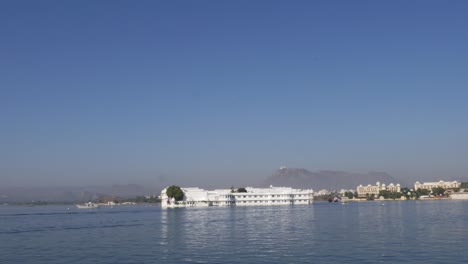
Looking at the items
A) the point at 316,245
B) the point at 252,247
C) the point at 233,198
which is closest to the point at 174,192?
the point at 233,198

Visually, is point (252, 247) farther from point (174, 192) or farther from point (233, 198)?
point (233, 198)

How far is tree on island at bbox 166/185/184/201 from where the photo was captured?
6152 inches

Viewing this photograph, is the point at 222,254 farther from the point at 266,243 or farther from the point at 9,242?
the point at 9,242

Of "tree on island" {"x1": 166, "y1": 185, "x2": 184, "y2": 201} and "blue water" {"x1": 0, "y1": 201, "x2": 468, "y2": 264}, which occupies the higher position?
"tree on island" {"x1": 166, "y1": 185, "x2": 184, "y2": 201}

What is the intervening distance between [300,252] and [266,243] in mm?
5794

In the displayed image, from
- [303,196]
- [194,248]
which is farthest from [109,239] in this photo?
[303,196]

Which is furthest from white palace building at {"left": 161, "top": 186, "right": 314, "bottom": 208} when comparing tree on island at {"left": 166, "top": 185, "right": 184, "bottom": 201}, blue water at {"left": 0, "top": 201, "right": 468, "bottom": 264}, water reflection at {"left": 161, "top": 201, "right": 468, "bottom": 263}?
water reflection at {"left": 161, "top": 201, "right": 468, "bottom": 263}

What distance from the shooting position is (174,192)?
156 m

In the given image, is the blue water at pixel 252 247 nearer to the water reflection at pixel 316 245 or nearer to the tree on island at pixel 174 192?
the water reflection at pixel 316 245

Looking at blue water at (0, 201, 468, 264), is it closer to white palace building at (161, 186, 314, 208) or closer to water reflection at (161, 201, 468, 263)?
water reflection at (161, 201, 468, 263)

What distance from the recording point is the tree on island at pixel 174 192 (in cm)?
15625

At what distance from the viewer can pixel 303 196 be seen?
17125cm

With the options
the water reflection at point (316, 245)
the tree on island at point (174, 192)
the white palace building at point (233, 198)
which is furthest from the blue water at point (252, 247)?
the white palace building at point (233, 198)

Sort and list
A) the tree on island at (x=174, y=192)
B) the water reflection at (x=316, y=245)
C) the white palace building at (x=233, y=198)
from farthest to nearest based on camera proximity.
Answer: the white palace building at (x=233, y=198) → the tree on island at (x=174, y=192) → the water reflection at (x=316, y=245)
